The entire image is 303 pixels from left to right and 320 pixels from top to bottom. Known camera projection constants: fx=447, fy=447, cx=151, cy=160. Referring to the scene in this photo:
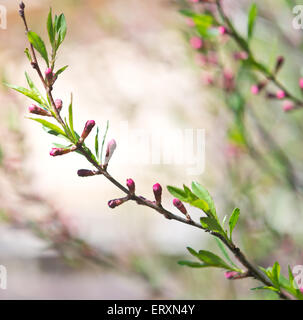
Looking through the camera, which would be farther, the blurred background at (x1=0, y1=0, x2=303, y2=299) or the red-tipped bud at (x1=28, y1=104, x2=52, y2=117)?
the blurred background at (x1=0, y1=0, x2=303, y2=299)

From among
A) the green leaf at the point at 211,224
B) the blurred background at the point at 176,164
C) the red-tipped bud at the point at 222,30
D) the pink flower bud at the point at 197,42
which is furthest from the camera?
the blurred background at the point at 176,164

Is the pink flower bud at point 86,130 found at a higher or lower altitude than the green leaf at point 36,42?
lower

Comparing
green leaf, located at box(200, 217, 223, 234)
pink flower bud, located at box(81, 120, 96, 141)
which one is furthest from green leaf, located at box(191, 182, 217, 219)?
pink flower bud, located at box(81, 120, 96, 141)

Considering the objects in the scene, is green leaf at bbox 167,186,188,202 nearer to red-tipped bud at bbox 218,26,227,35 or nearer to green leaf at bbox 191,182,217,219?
green leaf at bbox 191,182,217,219

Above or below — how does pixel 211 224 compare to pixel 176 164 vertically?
below

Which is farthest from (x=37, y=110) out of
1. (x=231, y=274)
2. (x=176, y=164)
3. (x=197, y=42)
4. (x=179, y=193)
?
(x=176, y=164)

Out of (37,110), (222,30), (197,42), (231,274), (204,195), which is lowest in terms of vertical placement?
(231,274)

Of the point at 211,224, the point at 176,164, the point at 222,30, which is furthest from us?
the point at 176,164

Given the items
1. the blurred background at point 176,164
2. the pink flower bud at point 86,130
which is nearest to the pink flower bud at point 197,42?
the blurred background at point 176,164

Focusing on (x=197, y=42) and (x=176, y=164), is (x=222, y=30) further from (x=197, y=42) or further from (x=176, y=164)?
→ (x=176, y=164)

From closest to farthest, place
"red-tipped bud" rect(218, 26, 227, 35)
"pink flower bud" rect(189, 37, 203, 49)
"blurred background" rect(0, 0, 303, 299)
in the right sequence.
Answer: "red-tipped bud" rect(218, 26, 227, 35) < "pink flower bud" rect(189, 37, 203, 49) < "blurred background" rect(0, 0, 303, 299)

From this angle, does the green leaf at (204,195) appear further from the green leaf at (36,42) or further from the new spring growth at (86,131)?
the green leaf at (36,42)

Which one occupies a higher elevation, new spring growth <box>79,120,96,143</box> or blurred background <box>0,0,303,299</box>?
blurred background <box>0,0,303,299</box>

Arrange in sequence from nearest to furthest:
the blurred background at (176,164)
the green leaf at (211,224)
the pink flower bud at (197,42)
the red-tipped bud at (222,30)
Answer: the green leaf at (211,224) → the red-tipped bud at (222,30) → the pink flower bud at (197,42) → the blurred background at (176,164)
